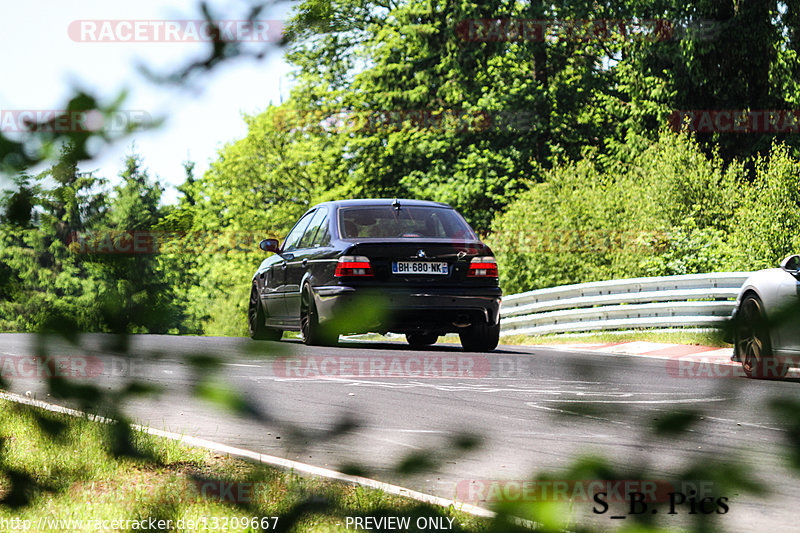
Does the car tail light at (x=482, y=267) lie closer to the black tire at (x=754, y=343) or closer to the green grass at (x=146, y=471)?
the green grass at (x=146, y=471)

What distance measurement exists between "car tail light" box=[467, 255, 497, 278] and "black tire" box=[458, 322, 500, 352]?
131cm

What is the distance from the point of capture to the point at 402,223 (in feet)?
37.3

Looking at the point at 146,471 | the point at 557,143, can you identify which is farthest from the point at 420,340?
the point at 557,143

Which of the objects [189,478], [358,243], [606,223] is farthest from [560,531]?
[606,223]

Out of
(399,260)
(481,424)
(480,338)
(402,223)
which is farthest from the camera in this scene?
(480,338)

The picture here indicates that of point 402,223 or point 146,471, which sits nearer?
point 146,471

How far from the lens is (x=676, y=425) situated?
1539mm

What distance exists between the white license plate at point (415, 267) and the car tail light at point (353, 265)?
13.1 inches

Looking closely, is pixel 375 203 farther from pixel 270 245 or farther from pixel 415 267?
pixel 415 267

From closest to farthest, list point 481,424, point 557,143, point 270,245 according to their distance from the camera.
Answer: point 481,424 < point 270,245 < point 557,143

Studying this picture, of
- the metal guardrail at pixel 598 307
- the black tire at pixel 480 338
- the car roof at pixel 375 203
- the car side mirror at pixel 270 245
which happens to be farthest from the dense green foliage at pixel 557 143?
the car roof at pixel 375 203

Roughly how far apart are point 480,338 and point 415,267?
302 centimetres

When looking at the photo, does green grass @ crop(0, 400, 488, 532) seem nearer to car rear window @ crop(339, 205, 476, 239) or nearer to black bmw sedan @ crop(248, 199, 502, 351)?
black bmw sedan @ crop(248, 199, 502, 351)

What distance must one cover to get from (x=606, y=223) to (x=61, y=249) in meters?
24.5
